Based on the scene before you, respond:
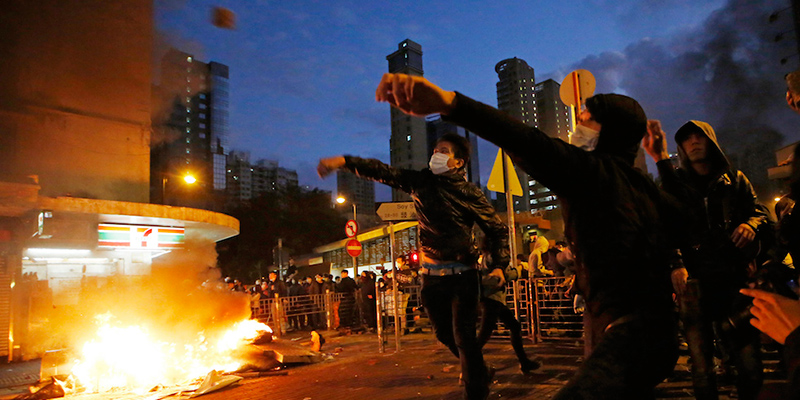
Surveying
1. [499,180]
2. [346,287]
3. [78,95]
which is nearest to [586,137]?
[499,180]

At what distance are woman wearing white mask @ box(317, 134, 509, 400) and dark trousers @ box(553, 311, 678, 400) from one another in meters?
1.96

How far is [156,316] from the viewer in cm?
744

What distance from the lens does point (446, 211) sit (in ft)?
13.1

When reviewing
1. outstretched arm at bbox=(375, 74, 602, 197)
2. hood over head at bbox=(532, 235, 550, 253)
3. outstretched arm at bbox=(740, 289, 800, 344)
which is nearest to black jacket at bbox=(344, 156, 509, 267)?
outstretched arm at bbox=(375, 74, 602, 197)

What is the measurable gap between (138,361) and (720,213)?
7.23m

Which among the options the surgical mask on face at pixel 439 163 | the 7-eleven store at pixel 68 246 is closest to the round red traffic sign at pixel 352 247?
the 7-eleven store at pixel 68 246

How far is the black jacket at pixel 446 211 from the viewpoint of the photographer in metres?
3.98

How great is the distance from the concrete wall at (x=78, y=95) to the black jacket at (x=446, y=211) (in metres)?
A: 13.4

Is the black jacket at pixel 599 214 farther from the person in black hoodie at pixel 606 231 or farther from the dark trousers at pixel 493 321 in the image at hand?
the dark trousers at pixel 493 321

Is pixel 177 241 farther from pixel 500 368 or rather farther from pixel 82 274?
pixel 500 368

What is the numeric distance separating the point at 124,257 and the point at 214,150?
6950 centimetres

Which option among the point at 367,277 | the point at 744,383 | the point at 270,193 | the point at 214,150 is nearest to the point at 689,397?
the point at 744,383

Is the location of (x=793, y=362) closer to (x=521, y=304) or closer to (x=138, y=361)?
(x=138, y=361)

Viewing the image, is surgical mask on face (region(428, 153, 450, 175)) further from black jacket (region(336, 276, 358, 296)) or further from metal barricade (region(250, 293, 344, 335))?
black jacket (region(336, 276, 358, 296))
